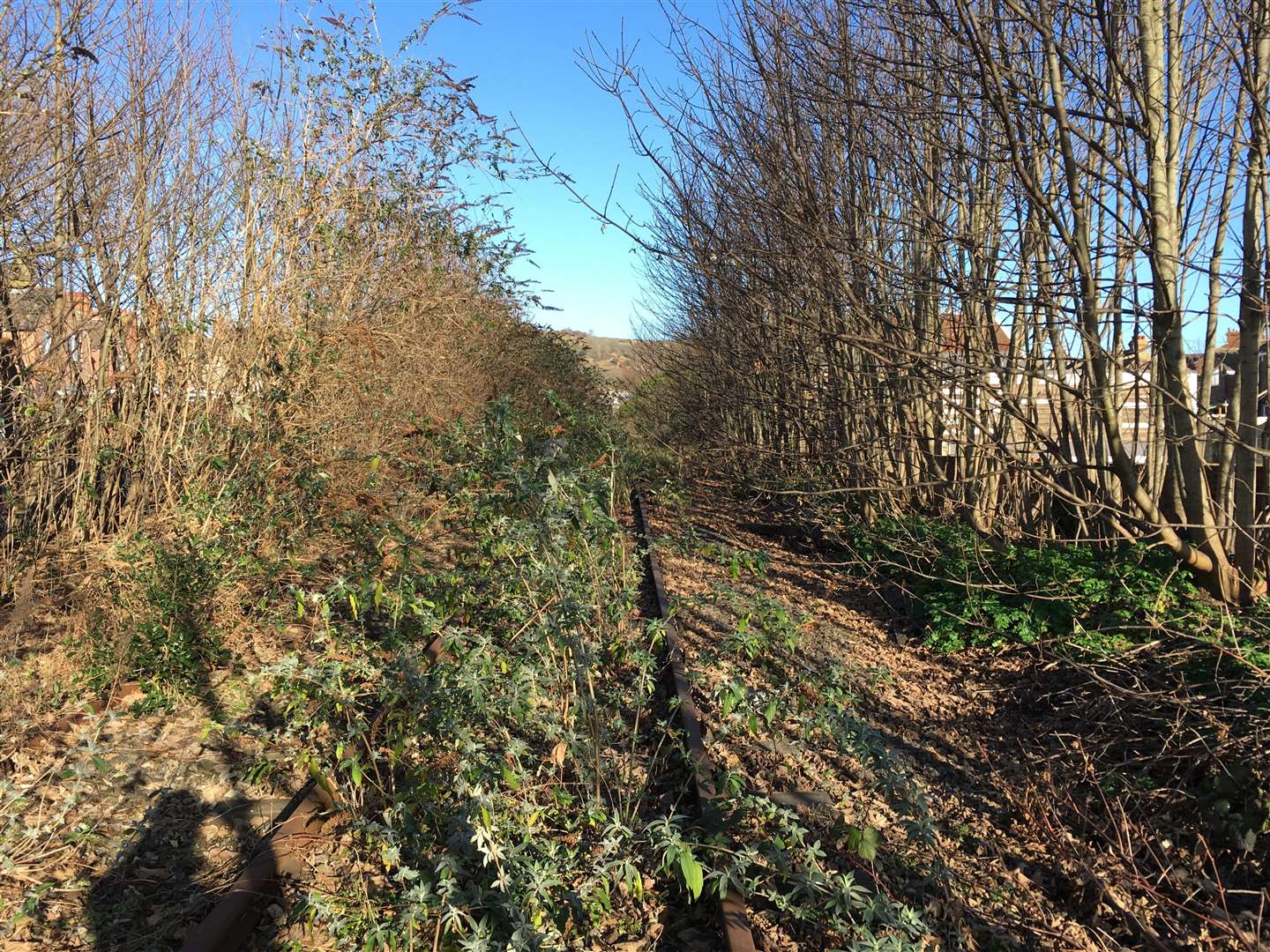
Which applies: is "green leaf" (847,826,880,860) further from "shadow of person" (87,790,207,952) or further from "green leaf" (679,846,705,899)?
"shadow of person" (87,790,207,952)

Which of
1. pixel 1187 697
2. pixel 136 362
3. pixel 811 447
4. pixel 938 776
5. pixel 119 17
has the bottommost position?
pixel 938 776

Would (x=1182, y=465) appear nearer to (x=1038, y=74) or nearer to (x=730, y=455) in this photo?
(x=1038, y=74)

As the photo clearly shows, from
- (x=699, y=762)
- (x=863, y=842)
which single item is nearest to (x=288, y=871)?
(x=699, y=762)

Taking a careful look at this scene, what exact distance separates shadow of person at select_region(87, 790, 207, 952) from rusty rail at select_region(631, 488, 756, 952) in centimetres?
212

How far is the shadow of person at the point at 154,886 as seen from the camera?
3.55 meters

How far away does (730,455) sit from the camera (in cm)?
1473

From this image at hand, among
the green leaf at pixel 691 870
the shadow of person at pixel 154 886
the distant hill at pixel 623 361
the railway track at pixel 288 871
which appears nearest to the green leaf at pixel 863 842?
the railway track at pixel 288 871

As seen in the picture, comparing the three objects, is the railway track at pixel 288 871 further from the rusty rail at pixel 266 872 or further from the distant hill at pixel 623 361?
the distant hill at pixel 623 361

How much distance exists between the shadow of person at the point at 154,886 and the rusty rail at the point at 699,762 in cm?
212

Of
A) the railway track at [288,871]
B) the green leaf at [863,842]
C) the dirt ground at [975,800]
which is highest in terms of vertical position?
the green leaf at [863,842]

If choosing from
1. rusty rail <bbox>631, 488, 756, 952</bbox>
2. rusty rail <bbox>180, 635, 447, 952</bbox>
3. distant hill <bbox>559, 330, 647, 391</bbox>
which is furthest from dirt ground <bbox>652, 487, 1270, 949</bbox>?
distant hill <bbox>559, 330, 647, 391</bbox>

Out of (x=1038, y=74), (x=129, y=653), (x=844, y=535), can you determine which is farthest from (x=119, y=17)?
(x=844, y=535)

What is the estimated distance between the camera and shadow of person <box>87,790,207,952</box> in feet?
11.6

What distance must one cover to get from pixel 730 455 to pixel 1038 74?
813 centimetres
